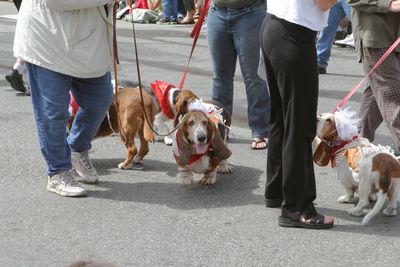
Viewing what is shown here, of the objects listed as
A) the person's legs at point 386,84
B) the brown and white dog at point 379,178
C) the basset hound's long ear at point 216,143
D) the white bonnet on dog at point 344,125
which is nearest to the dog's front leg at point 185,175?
the basset hound's long ear at point 216,143

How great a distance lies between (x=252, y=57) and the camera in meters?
6.33

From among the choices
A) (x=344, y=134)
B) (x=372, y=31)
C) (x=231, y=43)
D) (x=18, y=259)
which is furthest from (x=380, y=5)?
(x=18, y=259)

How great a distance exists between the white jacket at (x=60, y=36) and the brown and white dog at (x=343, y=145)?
1.56 m

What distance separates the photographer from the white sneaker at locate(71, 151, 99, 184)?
5570mm

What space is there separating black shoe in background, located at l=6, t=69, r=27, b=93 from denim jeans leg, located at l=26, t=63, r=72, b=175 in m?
3.18

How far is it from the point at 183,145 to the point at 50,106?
3.12 feet

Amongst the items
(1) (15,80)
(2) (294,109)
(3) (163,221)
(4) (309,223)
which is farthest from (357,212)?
(1) (15,80)

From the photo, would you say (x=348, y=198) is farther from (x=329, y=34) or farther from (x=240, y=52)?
(x=329, y=34)

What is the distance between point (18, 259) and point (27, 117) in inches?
140

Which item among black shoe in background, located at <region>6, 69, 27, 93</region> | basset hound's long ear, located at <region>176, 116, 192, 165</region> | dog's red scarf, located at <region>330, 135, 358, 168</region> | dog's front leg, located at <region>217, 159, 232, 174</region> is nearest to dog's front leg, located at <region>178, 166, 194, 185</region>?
basset hound's long ear, located at <region>176, 116, 192, 165</region>

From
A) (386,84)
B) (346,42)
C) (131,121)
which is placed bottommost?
(346,42)

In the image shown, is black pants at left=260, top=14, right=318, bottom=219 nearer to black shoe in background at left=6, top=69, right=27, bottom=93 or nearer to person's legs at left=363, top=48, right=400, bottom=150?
person's legs at left=363, top=48, right=400, bottom=150

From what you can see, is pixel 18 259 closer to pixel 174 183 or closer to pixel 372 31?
pixel 174 183

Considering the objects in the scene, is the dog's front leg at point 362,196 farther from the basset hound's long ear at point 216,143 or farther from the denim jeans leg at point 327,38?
the denim jeans leg at point 327,38
